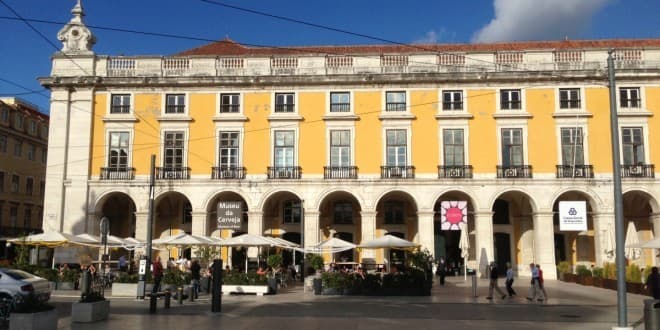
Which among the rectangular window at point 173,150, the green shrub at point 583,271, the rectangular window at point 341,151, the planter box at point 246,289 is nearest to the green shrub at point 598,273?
the green shrub at point 583,271

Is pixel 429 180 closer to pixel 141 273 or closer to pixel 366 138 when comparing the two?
pixel 366 138

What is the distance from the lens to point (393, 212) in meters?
36.8

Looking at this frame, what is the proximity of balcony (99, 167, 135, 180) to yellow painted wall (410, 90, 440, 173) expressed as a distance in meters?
16.0

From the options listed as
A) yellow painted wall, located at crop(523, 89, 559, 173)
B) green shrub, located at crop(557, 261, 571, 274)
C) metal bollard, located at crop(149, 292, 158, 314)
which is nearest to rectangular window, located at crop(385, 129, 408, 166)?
yellow painted wall, located at crop(523, 89, 559, 173)

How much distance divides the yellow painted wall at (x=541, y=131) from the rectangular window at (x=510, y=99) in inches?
19.6

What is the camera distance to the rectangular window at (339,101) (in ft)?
116

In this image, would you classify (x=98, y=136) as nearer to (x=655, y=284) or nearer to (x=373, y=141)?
(x=373, y=141)

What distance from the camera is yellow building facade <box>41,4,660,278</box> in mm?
33719

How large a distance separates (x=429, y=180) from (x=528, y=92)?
7474mm

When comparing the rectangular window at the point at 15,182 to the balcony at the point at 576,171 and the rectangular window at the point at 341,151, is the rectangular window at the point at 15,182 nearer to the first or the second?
the rectangular window at the point at 341,151

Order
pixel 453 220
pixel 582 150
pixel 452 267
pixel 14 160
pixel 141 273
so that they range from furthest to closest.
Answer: pixel 14 160 < pixel 452 267 < pixel 582 150 < pixel 453 220 < pixel 141 273

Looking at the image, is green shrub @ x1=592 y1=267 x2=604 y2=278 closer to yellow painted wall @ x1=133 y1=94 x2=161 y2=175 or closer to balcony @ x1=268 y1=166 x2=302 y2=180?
balcony @ x1=268 y1=166 x2=302 y2=180

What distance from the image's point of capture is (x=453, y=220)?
28.2 m

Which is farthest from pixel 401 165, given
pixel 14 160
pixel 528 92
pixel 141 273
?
pixel 14 160
